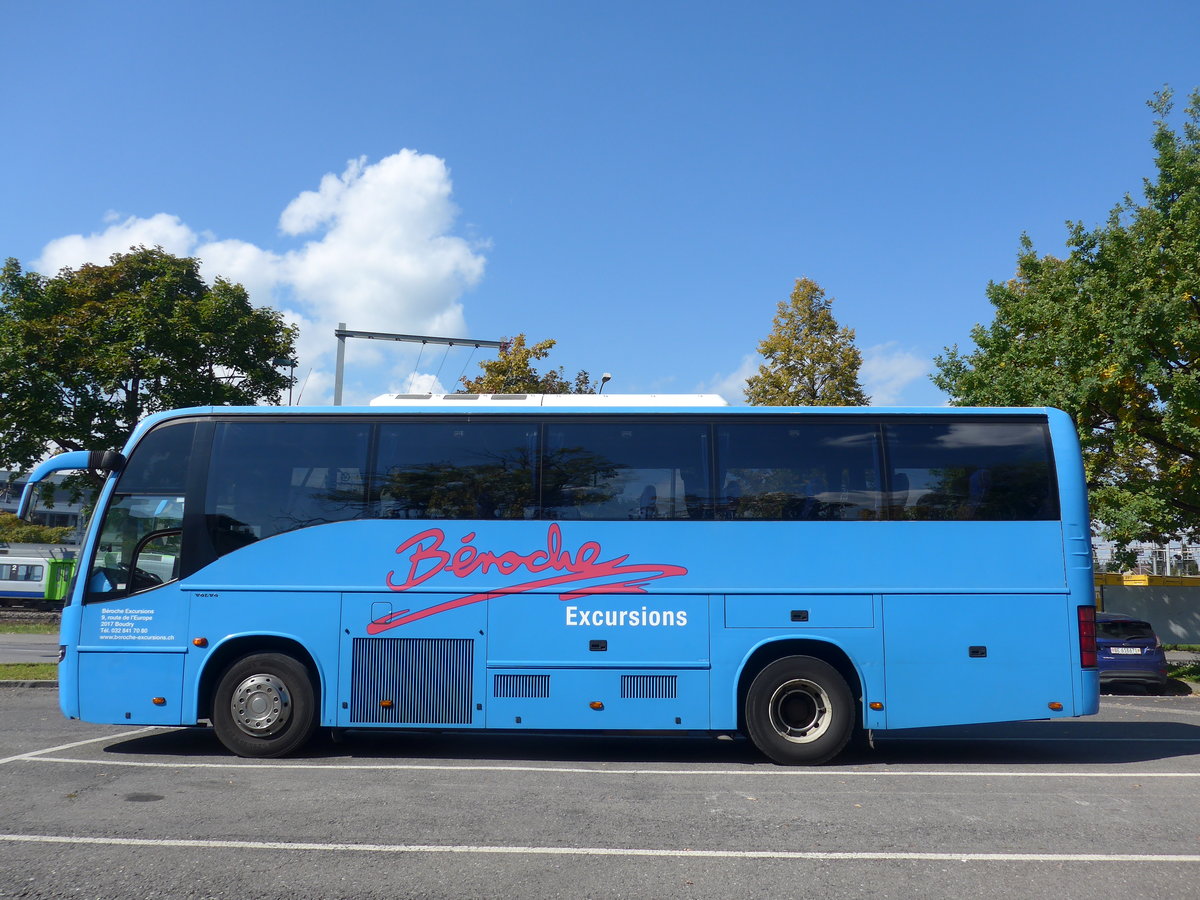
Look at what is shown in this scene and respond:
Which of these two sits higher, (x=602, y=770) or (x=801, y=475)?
A: (x=801, y=475)

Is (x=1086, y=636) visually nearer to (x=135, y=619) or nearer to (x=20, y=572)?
(x=135, y=619)

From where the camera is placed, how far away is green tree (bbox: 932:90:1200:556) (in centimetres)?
1723

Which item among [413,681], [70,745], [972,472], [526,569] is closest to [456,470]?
[526,569]

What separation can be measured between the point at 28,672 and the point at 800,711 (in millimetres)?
12809

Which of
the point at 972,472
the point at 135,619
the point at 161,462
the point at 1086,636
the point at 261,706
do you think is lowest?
the point at 261,706

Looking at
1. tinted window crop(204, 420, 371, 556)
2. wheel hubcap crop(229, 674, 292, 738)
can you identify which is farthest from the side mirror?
wheel hubcap crop(229, 674, 292, 738)

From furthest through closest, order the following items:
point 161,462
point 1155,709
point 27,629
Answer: point 27,629, point 1155,709, point 161,462

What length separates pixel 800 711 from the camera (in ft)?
30.1

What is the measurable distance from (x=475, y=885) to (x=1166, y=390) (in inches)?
673

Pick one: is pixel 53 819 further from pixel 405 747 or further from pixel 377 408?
pixel 377 408

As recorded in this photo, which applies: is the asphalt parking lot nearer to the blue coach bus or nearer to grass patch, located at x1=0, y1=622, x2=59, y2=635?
the blue coach bus

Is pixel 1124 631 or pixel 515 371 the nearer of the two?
pixel 1124 631

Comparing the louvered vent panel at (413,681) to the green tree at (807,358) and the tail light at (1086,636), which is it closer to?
the tail light at (1086,636)

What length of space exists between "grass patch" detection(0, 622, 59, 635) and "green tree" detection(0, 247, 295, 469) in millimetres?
5923
